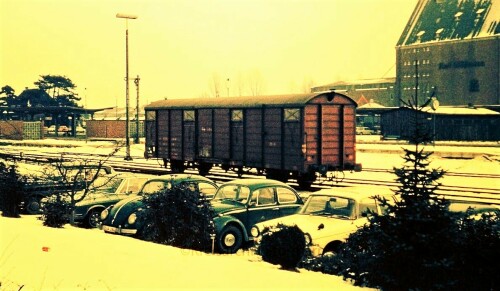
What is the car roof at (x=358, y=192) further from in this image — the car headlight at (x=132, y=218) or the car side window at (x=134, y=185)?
the car side window at (x=134, y=185)

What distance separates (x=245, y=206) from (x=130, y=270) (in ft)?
15.2

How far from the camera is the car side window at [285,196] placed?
13.0 metres

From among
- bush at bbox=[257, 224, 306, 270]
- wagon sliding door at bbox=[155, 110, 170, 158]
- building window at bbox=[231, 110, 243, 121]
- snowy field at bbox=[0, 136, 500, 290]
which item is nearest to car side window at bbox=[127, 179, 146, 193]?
snowy field at bbox=[0, 136, 500, 290]

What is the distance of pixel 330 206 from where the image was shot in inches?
438

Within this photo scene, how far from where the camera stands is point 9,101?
6850cm

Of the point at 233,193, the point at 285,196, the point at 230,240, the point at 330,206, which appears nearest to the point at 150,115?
the point at 233,193

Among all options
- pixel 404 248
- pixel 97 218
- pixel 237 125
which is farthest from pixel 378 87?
pixel 404 248

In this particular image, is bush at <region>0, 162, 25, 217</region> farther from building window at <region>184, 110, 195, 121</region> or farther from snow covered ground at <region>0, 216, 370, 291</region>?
building window at <region>184, 110, 195, 121</region>

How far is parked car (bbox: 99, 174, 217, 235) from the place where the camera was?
13.0 metres

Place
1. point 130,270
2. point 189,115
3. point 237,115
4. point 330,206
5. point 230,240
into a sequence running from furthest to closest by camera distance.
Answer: point 189,115, point 237,115, point 230,240, point 330,206, point 130,270

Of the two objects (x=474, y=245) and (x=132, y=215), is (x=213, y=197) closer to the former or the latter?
(x=132, y=215)

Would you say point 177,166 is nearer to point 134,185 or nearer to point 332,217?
point 134,185

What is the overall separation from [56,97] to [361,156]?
44849 mm

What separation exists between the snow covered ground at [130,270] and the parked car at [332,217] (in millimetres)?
1053
